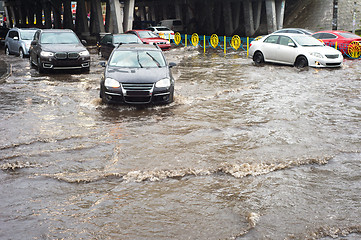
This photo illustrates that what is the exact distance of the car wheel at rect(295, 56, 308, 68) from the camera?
17328mm

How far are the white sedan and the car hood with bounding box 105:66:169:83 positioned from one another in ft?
28.0

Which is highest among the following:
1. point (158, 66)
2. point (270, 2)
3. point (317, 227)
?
point (270, 2)

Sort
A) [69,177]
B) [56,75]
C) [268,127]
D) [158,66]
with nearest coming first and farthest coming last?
1. [69,177]
2. [268,127]
3. [158,66]
4. [56,75]

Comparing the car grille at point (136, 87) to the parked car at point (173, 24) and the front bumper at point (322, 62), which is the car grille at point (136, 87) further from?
the parked car at point (173, 24)

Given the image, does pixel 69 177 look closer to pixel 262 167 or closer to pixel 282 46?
pixel 262 167

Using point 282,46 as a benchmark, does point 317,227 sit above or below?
Result: below

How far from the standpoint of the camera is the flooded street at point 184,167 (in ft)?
15.5

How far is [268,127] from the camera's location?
8953 millimetres

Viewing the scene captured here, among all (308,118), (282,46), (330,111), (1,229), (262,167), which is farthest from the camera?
(282,46)

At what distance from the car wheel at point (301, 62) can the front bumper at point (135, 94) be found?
29.6 ft

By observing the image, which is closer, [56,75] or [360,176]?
[360,176]

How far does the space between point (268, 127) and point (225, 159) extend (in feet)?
7.87

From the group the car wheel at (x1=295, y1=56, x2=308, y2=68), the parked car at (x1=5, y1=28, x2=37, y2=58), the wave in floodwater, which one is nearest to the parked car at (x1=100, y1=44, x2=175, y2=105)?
the wave in floodwater

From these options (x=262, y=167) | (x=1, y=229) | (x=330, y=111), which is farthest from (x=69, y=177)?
(x=330, y=111)
